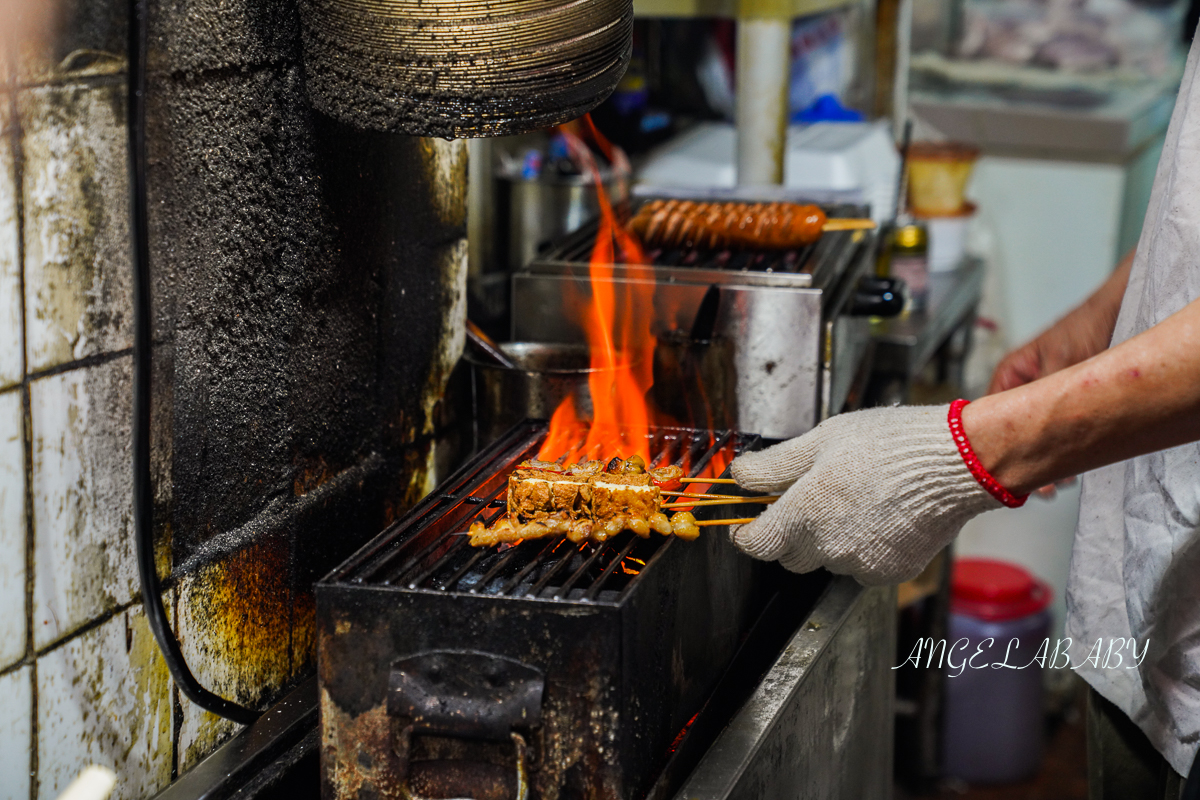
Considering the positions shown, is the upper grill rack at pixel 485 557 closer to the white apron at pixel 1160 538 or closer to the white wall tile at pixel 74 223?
the white wall tile at pixel 74 223

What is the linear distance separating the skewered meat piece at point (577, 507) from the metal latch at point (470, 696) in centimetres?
22

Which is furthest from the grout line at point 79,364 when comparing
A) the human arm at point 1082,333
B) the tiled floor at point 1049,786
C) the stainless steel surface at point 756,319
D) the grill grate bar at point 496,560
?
the tiled floor at point 1049,786

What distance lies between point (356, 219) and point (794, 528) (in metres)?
0.92

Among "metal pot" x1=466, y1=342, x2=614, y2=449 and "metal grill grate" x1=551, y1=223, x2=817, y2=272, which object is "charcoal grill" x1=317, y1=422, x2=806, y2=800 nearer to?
"metal pot" x1=466, y1=342, x2=614, y2=449

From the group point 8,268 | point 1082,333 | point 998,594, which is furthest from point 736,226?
point 998,594

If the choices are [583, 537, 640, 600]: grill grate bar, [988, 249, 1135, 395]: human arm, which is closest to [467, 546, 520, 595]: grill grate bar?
[583, 537, 640, 600]: grill grate bar

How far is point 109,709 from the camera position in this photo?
160cm

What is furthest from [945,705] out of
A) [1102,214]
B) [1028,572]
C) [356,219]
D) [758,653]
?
[356,219]

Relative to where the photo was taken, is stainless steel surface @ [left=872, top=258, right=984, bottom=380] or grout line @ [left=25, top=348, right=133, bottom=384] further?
stainless steel surface @ [left=872, top=258, right=984, bottom=380]

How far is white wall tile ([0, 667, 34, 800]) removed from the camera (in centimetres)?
144

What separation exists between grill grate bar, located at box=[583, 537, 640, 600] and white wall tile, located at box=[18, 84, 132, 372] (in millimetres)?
726

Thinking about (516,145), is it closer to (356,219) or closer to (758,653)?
(356,219)

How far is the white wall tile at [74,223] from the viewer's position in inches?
54.7

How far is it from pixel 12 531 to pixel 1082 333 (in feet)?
6.20
